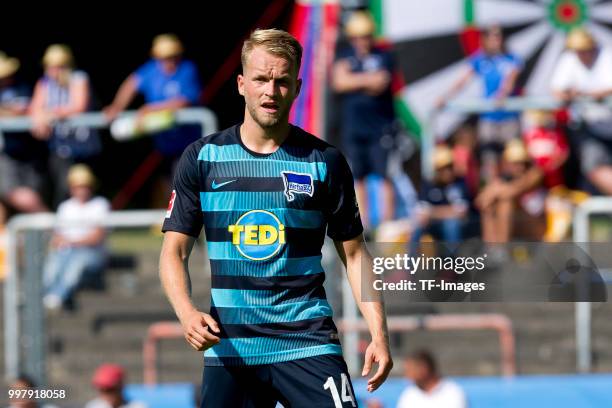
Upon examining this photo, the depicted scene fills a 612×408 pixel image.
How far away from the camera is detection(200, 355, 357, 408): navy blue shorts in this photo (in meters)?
4.80

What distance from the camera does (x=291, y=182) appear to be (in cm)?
480

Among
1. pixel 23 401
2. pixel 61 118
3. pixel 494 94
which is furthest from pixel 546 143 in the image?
pixel 23 401

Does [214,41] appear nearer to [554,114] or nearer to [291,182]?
[554,114]

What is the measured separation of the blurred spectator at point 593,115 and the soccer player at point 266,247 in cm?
684

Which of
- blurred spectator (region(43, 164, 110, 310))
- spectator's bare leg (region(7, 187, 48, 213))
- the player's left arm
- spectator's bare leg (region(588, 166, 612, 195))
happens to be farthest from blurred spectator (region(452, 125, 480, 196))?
the player's left arm

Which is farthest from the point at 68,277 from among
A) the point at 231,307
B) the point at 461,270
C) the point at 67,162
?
the point at 231,307

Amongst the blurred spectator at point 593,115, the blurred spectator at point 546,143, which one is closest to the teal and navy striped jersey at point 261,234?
the blurred spectator at point 546,143

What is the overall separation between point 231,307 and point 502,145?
724 cm

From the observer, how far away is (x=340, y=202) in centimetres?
491

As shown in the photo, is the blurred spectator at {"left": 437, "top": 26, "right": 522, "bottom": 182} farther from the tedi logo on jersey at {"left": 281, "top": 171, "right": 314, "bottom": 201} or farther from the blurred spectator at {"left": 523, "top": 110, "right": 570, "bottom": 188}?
the tedi logo on jersey at {"left": 281, "top": 171, "right": 314, "bottom": 201}

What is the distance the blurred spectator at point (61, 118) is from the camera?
1172 centimetres

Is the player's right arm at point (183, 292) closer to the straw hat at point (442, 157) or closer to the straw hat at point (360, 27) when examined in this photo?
the straw hat at point (442, 157)

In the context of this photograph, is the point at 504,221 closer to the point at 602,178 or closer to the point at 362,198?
the point at 362,198

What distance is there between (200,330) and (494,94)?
820 cm
